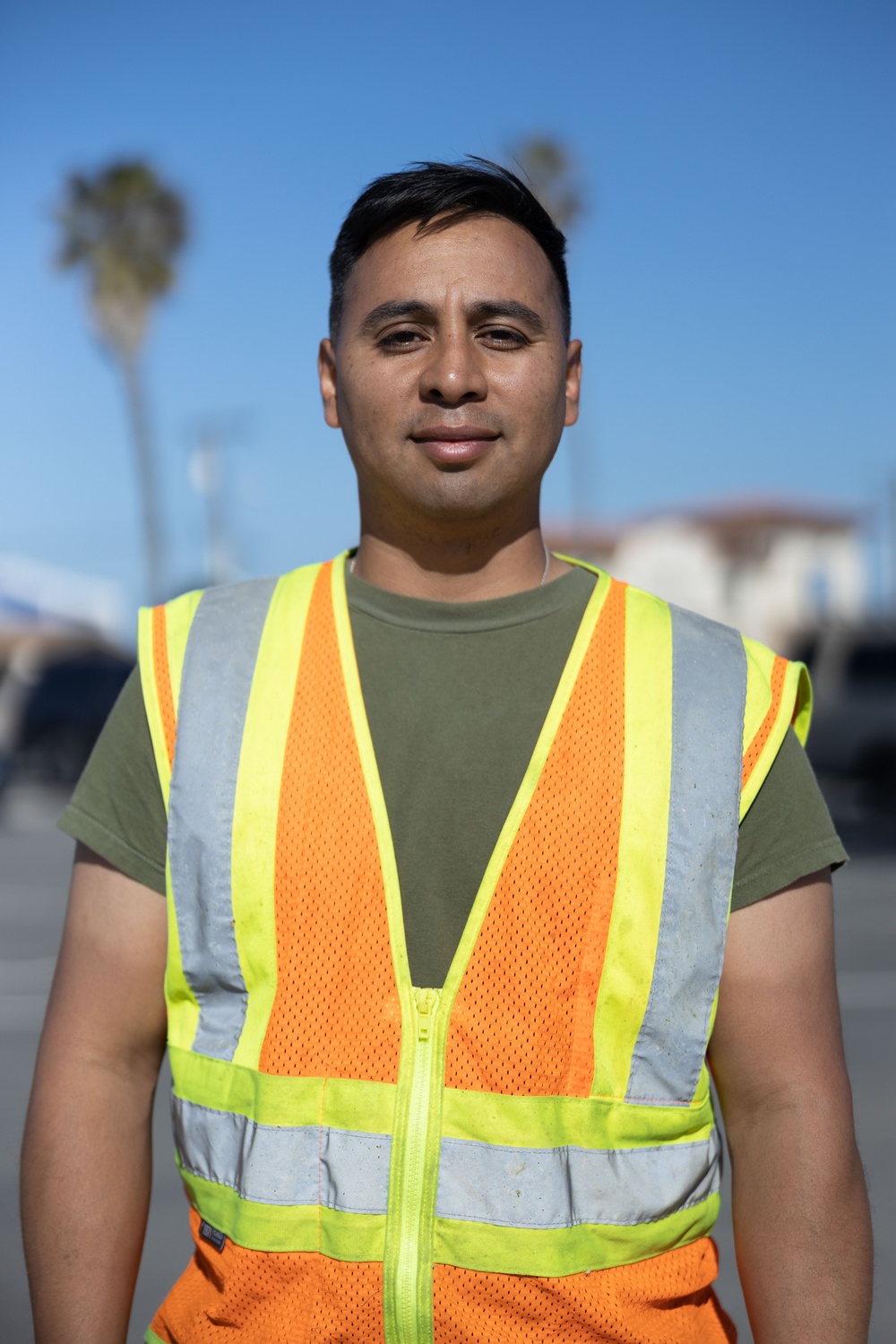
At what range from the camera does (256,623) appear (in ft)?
6.62

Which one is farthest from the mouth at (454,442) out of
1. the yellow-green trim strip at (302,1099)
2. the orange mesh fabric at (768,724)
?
the yellow-green trim strip at (302,1099)

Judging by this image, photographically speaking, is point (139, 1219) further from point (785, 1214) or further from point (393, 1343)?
point (785, 1214)

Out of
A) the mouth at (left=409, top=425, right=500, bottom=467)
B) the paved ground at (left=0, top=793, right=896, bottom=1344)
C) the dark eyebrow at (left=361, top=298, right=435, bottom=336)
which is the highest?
the dark eyebrow at (left=361, top=298, right=435, bottom=336)

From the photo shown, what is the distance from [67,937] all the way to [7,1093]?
4948mm

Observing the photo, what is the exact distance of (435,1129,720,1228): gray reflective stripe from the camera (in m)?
1.72

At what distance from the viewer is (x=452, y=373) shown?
1.90 meters

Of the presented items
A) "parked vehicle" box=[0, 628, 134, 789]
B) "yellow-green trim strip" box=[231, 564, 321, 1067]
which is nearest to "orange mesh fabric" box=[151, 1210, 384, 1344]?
"yellow-green trim strip" box=[231, 564, 321, 1067]

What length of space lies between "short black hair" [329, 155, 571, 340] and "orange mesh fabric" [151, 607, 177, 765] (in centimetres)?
52

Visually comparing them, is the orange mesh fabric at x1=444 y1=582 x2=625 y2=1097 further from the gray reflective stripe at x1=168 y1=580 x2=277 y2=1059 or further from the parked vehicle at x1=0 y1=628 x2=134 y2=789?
the parked vehicle at x1=0 y1=628 x2=134 y2=789

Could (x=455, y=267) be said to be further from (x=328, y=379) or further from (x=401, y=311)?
(x=328, y=379)

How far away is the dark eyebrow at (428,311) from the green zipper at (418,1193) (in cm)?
92

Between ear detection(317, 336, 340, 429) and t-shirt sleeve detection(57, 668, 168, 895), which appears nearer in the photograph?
t-shirt sleeve detection(57, 668, 168, 895)

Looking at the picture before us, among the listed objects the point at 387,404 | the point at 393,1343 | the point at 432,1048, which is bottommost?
the point at 393,1343

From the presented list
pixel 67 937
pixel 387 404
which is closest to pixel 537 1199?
pixel 67 937
